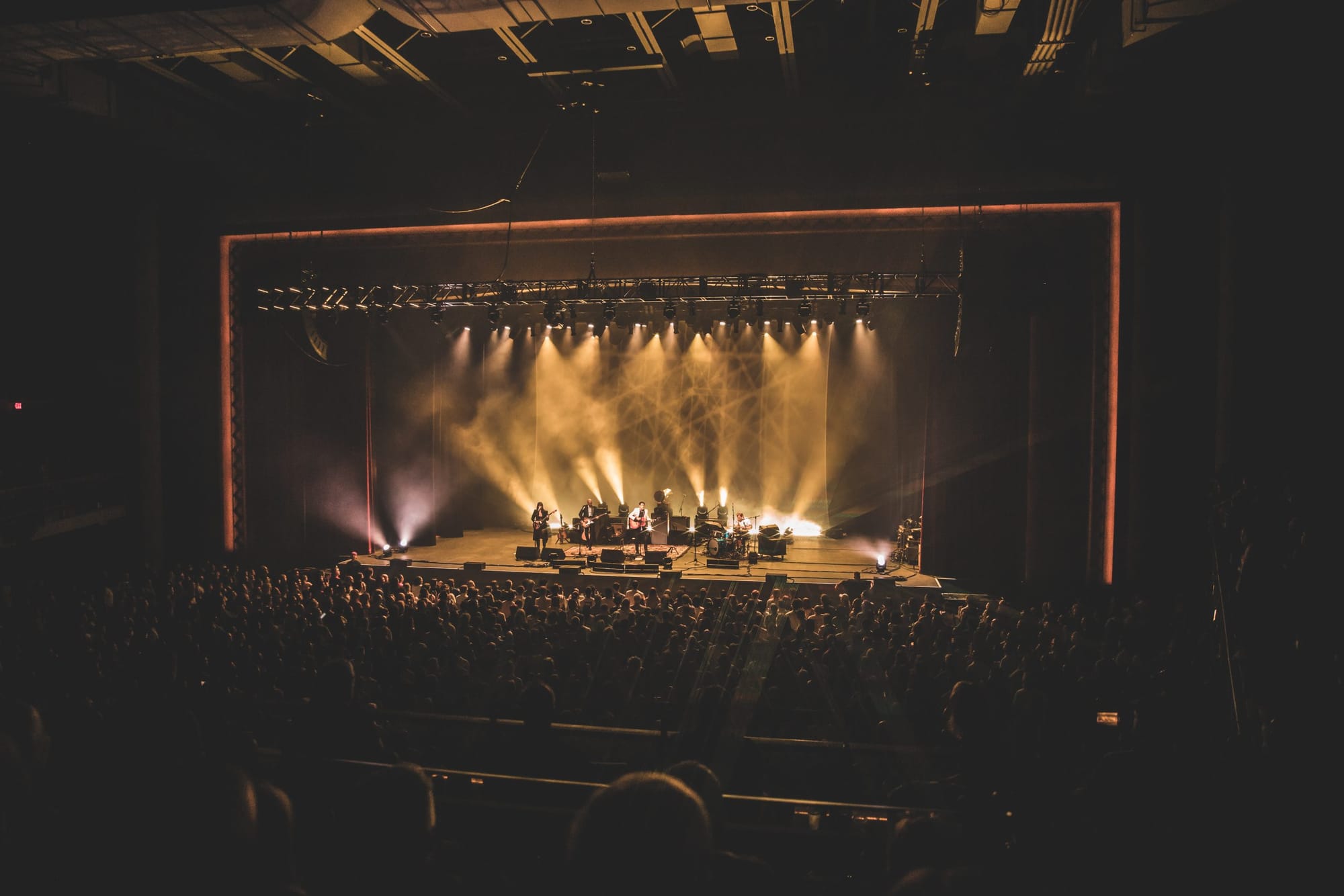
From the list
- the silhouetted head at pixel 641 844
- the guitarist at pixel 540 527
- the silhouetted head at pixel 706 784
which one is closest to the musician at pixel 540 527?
the guitarist at pixel 540 527

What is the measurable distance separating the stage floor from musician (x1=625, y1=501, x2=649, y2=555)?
0.28 m

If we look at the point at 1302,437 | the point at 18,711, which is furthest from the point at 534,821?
the point at 1302,437

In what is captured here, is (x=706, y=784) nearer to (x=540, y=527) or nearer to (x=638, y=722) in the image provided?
(x=638, y=722)

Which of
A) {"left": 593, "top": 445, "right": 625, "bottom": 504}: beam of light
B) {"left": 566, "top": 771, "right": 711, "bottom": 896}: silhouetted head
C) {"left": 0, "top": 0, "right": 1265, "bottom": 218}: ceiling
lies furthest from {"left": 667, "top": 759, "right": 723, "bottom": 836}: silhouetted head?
{"left": 593, "top": 445, "right": 625, "bottom": 504}: beam of light

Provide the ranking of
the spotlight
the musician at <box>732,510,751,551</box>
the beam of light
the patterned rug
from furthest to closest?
the beam of light → the patterned rug → the musician at <box>732,510,751,551</box> → the spotlight

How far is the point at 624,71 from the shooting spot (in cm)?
1188

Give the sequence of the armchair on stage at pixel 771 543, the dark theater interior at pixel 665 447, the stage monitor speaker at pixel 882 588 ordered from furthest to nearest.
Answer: the armchair on stage at pixel 771 543
the stage monitor speaker at pixel 882 588
the dark theater interior at pixel 665 447

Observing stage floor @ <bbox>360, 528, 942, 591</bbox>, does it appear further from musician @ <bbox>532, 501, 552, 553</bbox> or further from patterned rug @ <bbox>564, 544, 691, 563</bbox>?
musician @ <bbox>532, 501, 552, 553</bbox>

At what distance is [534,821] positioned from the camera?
3191mm

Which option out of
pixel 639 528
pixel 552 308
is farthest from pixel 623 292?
pixel 639 528

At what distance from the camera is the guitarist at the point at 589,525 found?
1627 cm

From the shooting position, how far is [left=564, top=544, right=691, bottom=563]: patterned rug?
1535cm

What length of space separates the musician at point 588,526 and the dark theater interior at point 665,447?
0.18 m

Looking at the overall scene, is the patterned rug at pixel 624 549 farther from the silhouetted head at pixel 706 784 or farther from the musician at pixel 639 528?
the silhouetted head at pixel 706 784
